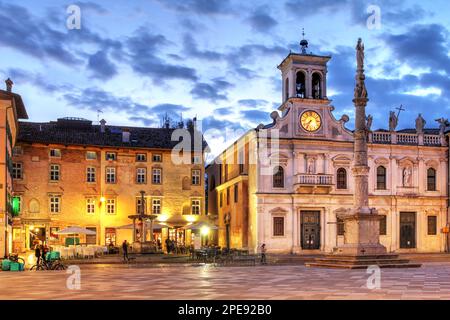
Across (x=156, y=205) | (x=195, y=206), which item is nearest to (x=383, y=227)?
(x=195, y=206)

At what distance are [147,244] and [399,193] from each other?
21435 millimetres

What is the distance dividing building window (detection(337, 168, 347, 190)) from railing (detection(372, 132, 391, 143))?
3911 millimetres

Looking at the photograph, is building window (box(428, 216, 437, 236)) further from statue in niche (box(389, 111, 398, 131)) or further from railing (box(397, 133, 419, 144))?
statue in niche (box(389, 111, 398, 131))

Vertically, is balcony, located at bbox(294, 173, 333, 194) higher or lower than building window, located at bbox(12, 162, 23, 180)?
lower

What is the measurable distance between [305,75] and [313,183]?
8.99 metres

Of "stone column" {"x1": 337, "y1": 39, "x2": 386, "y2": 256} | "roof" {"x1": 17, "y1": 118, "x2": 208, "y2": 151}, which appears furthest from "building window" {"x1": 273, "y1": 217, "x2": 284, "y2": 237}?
"stone column" {"x1": 337, "y1": 39, "x2": 386, "y2": 256}

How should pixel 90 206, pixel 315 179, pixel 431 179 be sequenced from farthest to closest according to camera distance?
pixel 90 206
pixel 431 179
pixel 315 179

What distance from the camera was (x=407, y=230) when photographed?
52.2 metres

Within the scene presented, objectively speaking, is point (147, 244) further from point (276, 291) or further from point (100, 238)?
point (276, 291)

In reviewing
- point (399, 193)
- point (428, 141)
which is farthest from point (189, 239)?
point (428, 141)

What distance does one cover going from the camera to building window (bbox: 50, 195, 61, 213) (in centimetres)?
5353

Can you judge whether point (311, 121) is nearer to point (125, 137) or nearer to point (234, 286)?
point (125, 137)

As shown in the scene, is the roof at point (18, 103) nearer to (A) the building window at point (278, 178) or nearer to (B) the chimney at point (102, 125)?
(B) the chimney at point (102, 125)

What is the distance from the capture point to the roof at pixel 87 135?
54188 millimetres
